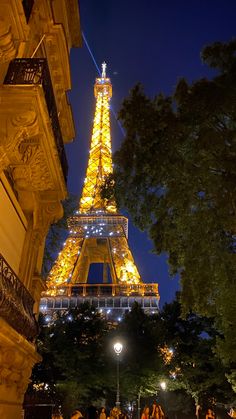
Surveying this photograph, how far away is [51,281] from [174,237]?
43006 millimetres

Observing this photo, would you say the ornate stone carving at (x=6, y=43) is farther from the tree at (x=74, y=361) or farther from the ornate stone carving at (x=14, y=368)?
the tree at (x=74, y=361)

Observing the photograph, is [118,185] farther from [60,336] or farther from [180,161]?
[60,336]

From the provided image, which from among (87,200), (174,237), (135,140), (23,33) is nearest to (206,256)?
(174,237)

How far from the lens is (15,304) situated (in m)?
7.53

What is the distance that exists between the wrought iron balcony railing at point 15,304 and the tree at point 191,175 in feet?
18.1

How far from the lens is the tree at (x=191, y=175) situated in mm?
10914

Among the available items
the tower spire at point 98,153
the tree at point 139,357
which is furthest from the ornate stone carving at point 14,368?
the tower spire at point 98,153

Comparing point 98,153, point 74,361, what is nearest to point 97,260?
point 98,153

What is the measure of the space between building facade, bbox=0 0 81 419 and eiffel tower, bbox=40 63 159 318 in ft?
112

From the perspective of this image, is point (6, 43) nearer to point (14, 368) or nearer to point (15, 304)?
point (15, 304)

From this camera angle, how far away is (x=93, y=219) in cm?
5897

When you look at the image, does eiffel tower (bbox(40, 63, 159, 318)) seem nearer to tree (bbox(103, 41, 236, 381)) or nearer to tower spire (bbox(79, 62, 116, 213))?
tower spire (bbox(79, 62, 116, 213))

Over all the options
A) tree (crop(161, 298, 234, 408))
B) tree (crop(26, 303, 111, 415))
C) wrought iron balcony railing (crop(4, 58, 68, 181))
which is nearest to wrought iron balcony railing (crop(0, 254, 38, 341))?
wrought iron balcony railing (crop(4, 58, 68, 181))

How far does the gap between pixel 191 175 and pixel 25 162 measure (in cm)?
478
